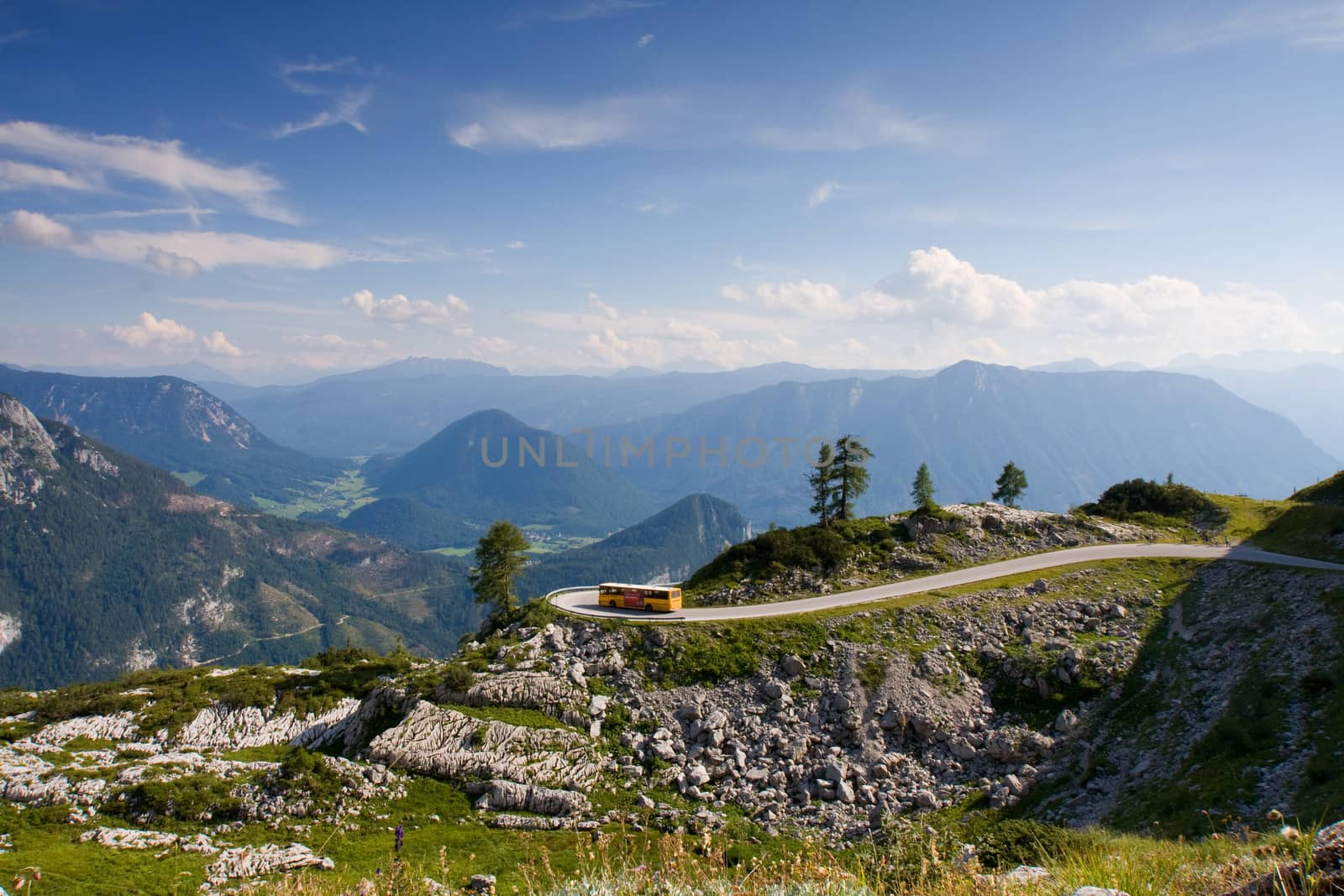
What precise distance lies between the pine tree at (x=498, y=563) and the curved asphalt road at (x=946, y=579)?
396cm

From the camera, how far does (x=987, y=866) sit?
2084 cm

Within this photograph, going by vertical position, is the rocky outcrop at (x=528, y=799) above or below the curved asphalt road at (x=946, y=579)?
below

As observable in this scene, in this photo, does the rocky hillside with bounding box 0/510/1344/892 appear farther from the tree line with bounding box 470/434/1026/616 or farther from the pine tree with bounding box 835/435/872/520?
the pine tree with bounding box 835/435/872/520

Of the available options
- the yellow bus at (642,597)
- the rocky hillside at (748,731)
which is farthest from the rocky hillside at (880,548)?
the rocky hillside at (748,731)

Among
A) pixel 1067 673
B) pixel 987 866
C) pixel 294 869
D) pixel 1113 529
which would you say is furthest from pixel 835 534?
pixel 294 869

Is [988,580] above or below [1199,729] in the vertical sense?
above

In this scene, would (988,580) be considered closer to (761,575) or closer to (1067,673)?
(1067,673)

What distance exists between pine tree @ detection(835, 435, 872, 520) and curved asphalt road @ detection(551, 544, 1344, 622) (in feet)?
45.2

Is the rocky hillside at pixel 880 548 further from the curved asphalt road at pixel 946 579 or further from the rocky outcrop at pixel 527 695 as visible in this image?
the rocky outcrop at pixel 527 695

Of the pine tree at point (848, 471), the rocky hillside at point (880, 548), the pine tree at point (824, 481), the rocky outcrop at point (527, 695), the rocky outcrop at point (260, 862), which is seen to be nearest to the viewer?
the rocky outcrop at point (260, 862)

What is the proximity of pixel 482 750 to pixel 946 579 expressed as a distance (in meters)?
35.0

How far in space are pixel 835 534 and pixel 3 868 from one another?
48961mm

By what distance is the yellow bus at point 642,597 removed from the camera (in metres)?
44.8

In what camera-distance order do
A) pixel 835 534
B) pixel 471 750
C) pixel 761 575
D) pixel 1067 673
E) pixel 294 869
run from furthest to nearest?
pixel 835 534, pixel 761 575, pixel 1067 673, pixel 471 750, pixel 294 869
